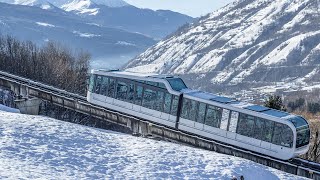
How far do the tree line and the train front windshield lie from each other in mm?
47642

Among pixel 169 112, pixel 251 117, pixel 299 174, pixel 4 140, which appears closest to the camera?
pixel 4 140

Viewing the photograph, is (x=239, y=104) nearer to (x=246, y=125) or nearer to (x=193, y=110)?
(x=246, y=125)

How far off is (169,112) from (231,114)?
20.3 feet

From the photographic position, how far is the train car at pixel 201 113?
3891cm

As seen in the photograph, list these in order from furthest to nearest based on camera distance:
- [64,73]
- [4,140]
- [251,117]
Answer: [64,73] < [251,117] < [4,140]

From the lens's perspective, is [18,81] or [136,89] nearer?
[136,89]

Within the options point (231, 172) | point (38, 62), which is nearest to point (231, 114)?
point (231, 172)

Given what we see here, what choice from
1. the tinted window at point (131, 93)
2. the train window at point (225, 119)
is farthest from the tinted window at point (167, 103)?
the train window at point (225, 119)

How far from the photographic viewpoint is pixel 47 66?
279 ft

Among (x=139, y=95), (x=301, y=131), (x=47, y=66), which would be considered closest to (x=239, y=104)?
(x=301, y=131)

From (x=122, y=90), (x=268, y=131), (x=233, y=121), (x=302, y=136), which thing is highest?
(x=122, y=90)

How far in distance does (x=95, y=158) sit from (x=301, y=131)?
16998 millimetres

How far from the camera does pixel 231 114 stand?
136ft

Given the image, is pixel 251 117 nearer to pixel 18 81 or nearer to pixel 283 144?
pixel 283 144
